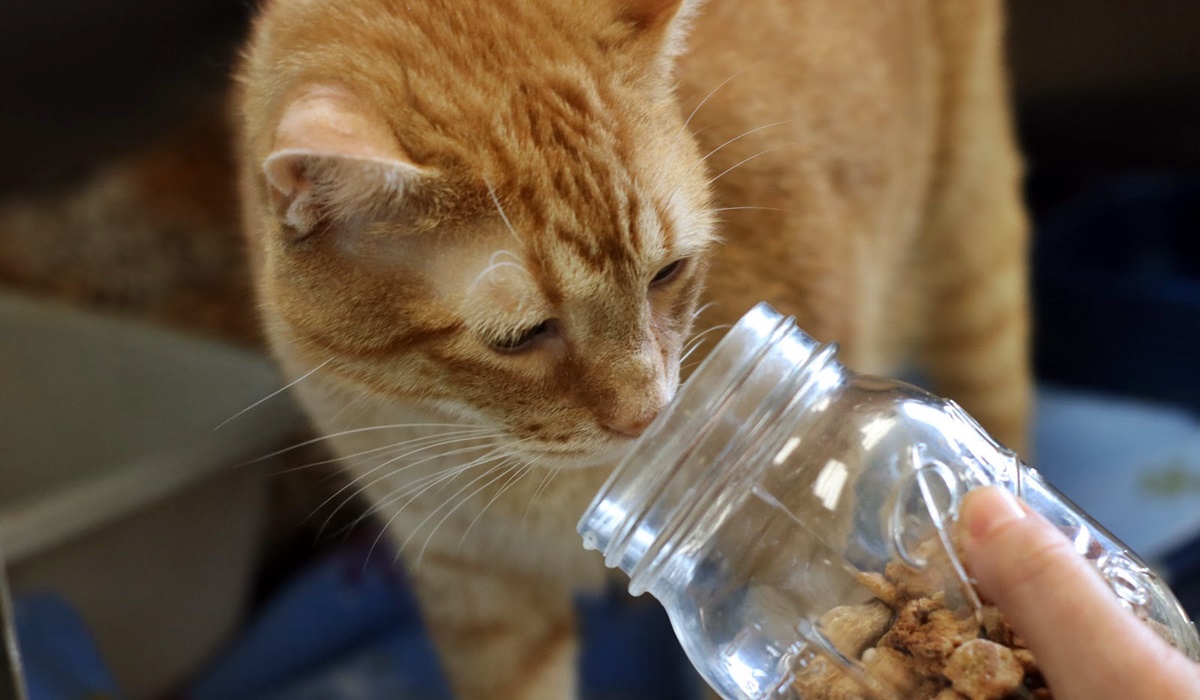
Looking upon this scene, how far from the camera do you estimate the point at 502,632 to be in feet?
3.96

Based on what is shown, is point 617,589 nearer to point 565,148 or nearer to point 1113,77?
point 565,148

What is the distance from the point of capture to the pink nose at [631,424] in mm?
745

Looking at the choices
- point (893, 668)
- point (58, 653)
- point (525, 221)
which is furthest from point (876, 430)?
point (58, 653)

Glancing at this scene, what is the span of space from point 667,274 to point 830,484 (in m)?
0.20

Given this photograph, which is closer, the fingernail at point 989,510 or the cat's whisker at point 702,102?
the fingernail at point 989,510

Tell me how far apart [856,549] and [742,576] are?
74 mm

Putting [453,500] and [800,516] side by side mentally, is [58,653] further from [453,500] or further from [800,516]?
[800,516]

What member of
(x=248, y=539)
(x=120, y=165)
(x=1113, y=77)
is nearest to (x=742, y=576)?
(x=248, y=539)

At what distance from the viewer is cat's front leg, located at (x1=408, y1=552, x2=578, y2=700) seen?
1163mm

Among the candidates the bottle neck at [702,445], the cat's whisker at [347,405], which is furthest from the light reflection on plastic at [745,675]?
the cat's whisker at [347,405]

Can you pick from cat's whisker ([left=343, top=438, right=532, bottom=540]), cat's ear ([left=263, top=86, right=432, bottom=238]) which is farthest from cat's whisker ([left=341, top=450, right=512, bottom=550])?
cat's ear ([left=263, top=86, right=432, bottom=238])

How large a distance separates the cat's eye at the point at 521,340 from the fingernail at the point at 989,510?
292 millimetres

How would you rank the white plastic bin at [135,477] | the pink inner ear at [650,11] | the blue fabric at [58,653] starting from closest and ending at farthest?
the pink inner ear at [650,11] < the blue fabric at [58,653] < the white plastic bin at [135,477]

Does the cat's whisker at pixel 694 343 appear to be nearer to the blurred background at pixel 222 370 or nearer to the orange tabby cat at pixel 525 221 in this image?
the orange tabby cat at pixel 525 221
